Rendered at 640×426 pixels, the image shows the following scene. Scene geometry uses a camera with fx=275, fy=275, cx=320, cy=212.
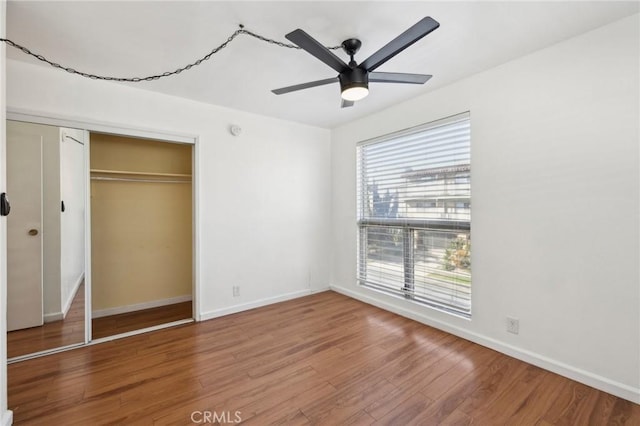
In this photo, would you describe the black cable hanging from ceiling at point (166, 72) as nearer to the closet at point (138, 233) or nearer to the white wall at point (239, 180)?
the white wall at point (239, 180)

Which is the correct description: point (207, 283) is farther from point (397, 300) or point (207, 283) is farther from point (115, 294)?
point (397, 300)

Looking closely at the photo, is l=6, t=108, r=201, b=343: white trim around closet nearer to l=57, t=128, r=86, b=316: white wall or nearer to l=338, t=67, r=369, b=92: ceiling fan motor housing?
l=57, t=128, r=86, b=316: white wall

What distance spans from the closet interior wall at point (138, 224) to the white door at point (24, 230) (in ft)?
1.89

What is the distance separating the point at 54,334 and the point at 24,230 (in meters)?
0.99

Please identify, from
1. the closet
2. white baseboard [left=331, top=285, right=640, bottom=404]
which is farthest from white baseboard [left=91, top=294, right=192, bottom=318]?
white baseboard [left=331, top=285, right=640, bottom=404]

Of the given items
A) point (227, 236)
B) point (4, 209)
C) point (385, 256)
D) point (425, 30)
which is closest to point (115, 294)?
point (227, 236)

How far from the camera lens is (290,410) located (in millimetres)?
1709

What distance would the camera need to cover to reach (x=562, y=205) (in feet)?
6.70

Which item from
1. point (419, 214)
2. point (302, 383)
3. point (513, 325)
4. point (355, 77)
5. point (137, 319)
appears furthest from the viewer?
point (137, 319)

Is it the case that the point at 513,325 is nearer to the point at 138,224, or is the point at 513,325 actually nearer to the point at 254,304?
the point at 254,304

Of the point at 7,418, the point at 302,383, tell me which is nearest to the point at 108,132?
the point at 7,418

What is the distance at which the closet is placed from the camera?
10.3 feet

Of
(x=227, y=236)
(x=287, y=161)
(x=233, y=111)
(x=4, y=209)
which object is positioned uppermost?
(x=233, y=111)

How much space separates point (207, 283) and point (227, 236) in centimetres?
57
